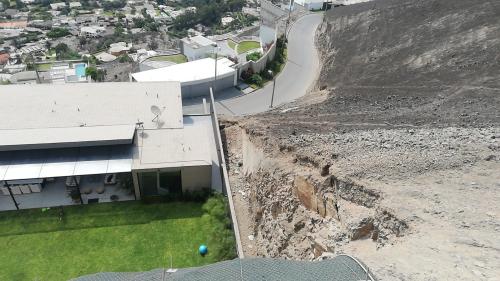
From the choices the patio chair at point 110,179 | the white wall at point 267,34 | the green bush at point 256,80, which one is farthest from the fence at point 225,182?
the white wall at point 267,34

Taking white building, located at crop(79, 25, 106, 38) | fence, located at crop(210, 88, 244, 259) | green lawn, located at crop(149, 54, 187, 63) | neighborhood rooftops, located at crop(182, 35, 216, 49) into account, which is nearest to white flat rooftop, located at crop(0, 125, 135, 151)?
fence, located at crop(210, 88, 244, 259)

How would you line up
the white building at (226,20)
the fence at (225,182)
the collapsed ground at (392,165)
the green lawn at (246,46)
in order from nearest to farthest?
the collapsed ground at (392,165)
the fence at (225,182)
the green lawn at (246,46)
the white building at (226,20)

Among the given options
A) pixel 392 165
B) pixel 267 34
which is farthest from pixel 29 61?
pixel 392 165

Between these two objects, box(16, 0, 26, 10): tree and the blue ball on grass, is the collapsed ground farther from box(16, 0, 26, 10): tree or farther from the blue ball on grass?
box(16, 0, 26, 10): tree

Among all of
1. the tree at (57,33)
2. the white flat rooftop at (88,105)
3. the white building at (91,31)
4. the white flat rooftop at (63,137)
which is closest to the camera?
the white flat rooftop at (63,137)

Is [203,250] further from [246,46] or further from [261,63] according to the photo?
[246,46]

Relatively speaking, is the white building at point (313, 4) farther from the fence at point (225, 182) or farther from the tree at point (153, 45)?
the fence at point (225, 182)
